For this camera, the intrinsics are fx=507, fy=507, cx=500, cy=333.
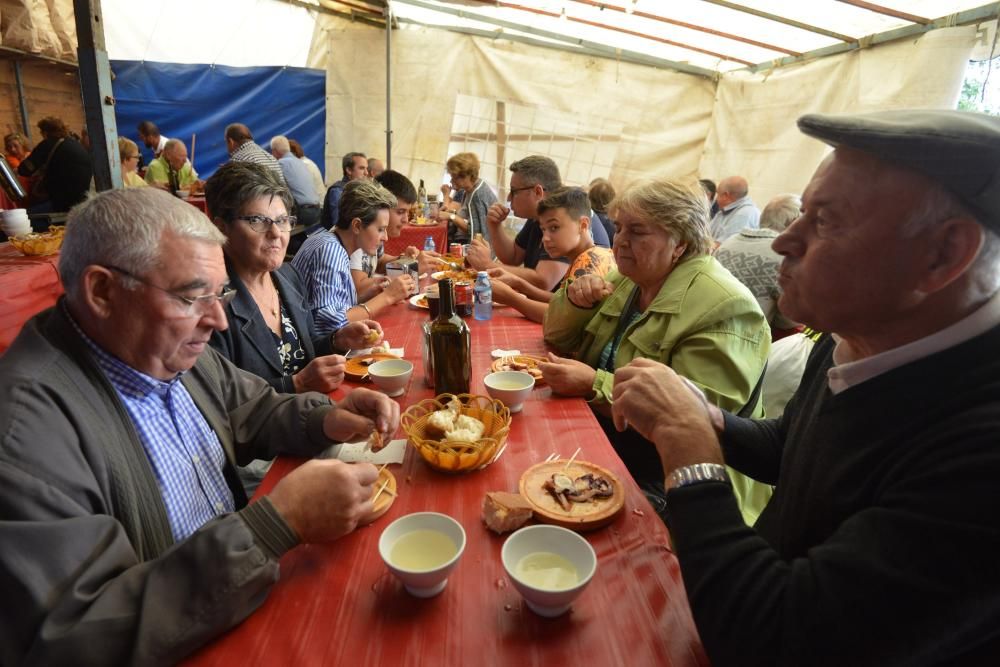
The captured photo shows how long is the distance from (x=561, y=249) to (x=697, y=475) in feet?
9.04

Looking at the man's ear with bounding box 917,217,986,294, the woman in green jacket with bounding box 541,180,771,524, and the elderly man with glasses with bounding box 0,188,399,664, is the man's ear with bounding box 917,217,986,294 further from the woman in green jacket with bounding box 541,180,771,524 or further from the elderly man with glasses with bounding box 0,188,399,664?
the elderly man with glasses with bounding box 0,188,399,664

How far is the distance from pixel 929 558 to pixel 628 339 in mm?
1579

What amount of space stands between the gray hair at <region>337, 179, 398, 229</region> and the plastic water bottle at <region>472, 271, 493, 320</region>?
0.91 meters

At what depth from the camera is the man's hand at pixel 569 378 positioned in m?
1.99

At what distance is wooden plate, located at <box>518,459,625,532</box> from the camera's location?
4.09 ft

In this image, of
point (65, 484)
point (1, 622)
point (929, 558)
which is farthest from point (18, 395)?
point (929, 558)

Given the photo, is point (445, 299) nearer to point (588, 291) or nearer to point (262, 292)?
point (588, 291)

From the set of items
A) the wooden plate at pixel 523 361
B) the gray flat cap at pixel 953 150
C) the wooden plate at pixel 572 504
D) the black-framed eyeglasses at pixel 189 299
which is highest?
the gray flat cap at pixel 953 150

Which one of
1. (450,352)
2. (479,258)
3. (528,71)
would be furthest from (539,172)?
(528,71)

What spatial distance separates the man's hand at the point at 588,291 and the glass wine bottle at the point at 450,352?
86 cm

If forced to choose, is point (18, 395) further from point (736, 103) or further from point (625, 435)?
point (736, 103)

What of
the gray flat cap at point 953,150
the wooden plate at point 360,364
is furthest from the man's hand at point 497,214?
the gray flat cap at point 953,150

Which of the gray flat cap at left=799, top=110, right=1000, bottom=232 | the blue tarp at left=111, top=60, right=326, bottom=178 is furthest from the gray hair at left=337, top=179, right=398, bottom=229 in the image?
the blue tarp at left=111, top=60, right=326, bottom=178

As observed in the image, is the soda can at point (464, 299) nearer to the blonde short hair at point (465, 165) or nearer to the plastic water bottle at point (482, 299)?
the plastic water bottle at point (482, 299)
